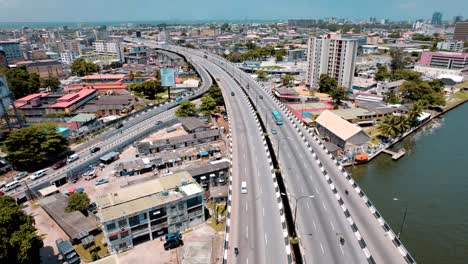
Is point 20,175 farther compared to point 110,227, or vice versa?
point 20,175

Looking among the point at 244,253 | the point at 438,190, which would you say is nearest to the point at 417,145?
the point at 438,190

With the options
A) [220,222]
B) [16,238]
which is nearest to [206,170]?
[220,222]

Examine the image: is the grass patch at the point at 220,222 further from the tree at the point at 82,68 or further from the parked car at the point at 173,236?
the tree at the point at 82,68

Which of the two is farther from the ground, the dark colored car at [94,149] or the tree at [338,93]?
the tree at [338,93]

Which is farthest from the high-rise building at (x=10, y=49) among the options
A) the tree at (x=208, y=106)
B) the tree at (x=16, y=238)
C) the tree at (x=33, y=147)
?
the tree at (x=16, y=238)

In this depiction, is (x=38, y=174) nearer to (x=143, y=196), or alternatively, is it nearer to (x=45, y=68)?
(x=143, y=196)

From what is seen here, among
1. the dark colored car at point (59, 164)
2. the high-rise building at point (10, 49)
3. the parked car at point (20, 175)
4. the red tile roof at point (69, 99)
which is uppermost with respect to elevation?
the high-rise building at point (10, 49)

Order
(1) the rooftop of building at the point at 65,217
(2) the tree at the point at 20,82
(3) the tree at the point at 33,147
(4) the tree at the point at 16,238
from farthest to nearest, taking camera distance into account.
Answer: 1. (2) the tree at the point at 20,82
2. (3) the tree at the point at 33,147
3. (1) the rooftop of building at the point at 65,217
4. (4) the tree at the point at 16,238
